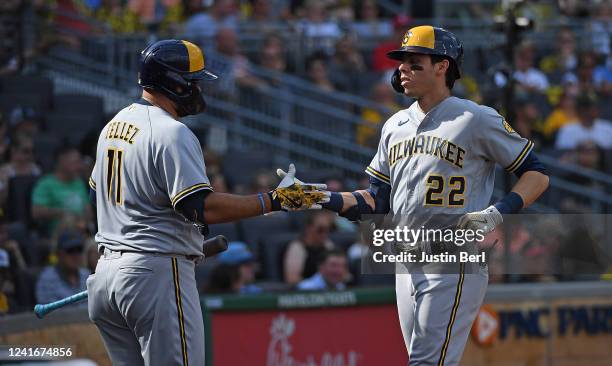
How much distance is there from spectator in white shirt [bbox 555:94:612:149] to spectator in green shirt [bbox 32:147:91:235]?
19.1 ft

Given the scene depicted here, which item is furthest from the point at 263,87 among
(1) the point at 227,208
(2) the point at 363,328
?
(1) the point at 227,208

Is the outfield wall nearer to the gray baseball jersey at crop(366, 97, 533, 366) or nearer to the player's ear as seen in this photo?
the gray baseball jersey at crop(366, 97, 533, 366)

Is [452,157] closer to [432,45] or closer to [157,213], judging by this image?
[432,45]

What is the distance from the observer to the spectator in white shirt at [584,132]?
44.6 ft

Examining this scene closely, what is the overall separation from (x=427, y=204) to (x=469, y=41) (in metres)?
8.91

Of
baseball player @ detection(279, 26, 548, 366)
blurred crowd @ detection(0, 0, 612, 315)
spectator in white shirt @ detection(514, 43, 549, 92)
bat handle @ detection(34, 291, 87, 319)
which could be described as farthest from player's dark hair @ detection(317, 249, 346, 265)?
spectator in white shirt @ detection(514, 43, 549, 92)

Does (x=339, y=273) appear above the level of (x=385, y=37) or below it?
below

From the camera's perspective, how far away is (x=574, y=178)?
13.3 metres

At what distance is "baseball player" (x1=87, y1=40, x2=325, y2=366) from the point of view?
5.39 metres

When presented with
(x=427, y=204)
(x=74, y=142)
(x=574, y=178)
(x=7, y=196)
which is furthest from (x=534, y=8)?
(x=427, y=204)

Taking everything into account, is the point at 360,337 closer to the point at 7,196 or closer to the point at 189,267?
the point at 7,196

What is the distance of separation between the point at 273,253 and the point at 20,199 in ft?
7.44

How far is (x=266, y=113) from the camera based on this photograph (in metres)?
13.3

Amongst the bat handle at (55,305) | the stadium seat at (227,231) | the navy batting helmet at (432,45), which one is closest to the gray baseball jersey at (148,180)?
the bat handle at (55,305)
